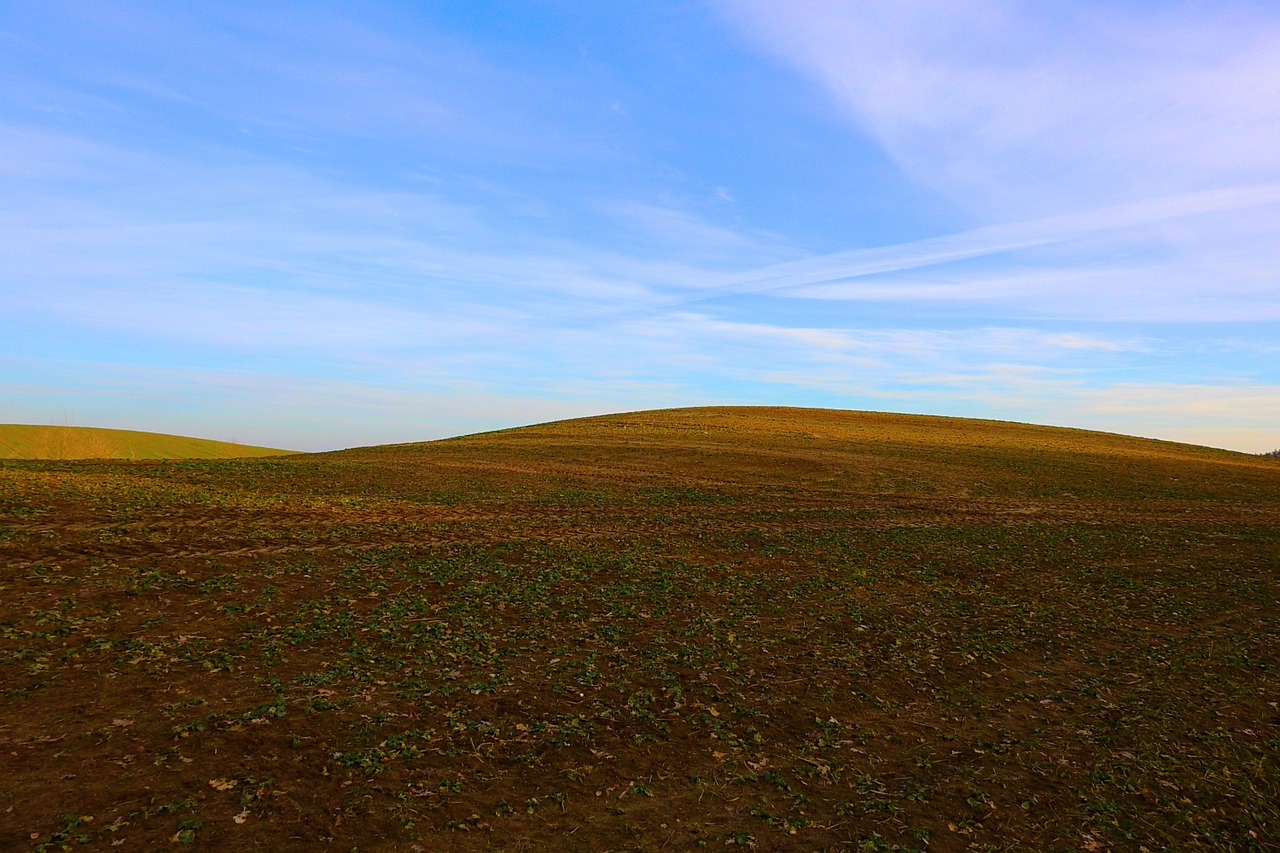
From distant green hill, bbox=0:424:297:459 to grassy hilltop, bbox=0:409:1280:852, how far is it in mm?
40659

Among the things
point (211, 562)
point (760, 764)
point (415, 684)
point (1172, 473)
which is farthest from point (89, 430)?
point (1172, 473)

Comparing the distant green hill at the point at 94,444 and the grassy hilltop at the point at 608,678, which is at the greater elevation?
the distant green hill at the point at 94,444

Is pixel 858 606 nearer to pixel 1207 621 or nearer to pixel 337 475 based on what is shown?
pixel 1207 621

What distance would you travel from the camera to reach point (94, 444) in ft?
215

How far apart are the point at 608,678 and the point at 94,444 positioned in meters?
72.9

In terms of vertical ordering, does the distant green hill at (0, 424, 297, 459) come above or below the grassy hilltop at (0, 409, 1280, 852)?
above

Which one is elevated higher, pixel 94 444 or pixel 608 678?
pixel 94 444

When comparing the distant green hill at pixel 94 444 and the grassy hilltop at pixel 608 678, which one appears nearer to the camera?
the grassy hilltop at pixel 608 678

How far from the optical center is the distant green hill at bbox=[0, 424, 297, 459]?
61.5 meters

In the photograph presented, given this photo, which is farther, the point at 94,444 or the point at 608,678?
the point at 94,444

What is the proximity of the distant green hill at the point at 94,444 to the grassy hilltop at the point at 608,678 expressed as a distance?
133 feet

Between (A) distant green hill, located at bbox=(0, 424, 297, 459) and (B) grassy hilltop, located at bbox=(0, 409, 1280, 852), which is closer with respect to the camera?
(B) grassy hilltop, located at bbox=(0, 409, 1280, 852)

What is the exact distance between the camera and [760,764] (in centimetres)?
1036

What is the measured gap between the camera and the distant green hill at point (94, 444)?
202ft
